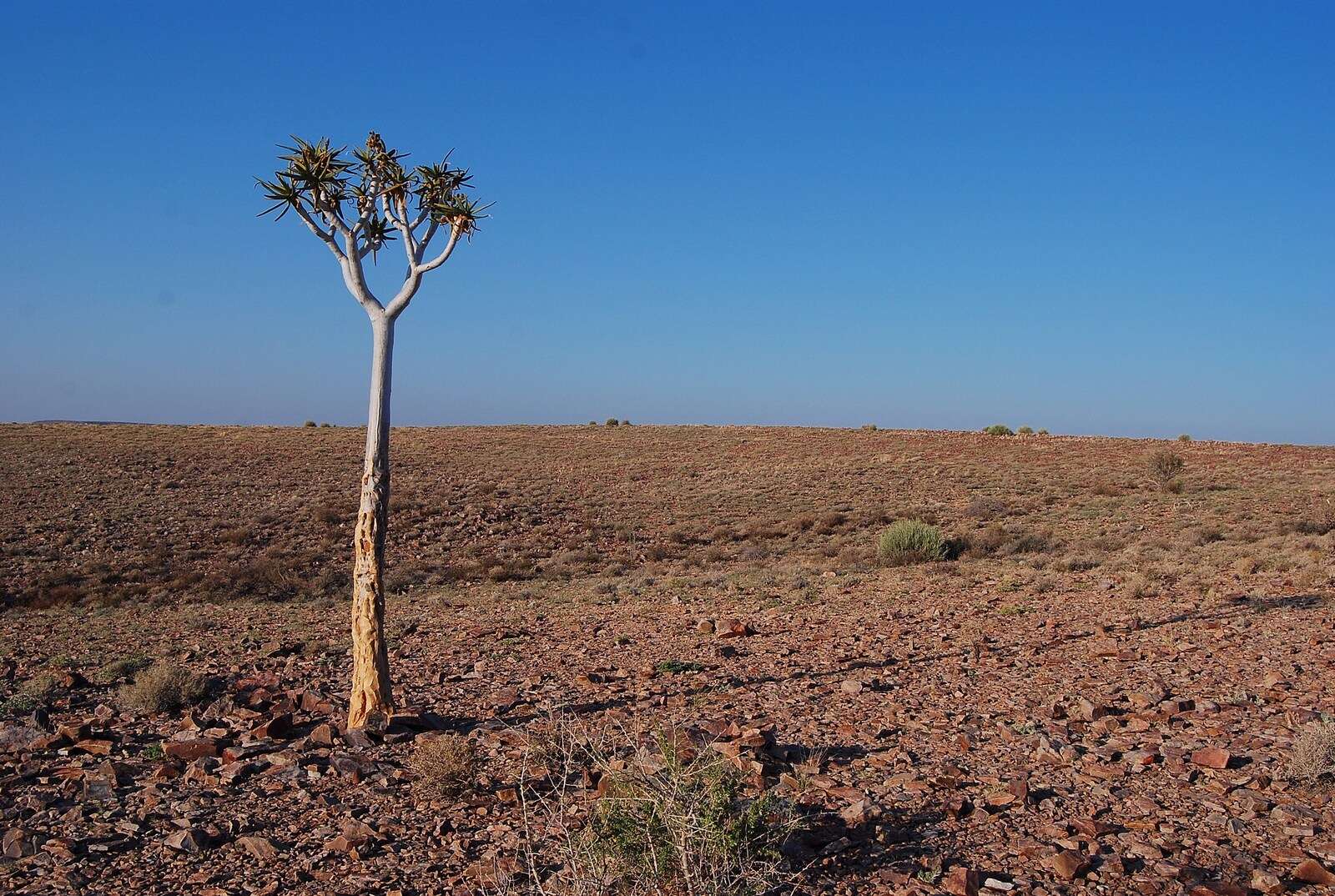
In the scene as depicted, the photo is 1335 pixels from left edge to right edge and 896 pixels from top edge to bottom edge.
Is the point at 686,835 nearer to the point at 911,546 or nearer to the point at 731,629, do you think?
the point at 731,629

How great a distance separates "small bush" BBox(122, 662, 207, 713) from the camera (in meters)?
8.99

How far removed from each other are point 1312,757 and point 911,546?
13233 millimetres

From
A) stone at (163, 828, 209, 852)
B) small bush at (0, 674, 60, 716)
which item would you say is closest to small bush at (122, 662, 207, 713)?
small bush at (0, 674, 60, 716)

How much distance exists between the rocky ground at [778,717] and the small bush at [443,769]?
2.9 inches

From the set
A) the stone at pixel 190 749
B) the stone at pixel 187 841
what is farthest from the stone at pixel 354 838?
the stone at pixel 190 749

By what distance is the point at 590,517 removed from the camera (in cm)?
2672

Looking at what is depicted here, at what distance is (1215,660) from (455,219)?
887 cm

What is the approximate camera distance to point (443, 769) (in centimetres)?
655

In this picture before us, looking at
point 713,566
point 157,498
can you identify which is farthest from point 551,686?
point 157,498

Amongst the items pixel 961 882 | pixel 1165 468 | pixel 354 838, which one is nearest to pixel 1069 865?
pixel 961 882

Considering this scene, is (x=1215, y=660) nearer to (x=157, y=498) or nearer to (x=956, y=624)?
(x=956, y=624)

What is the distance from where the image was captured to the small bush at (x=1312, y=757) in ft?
20.8

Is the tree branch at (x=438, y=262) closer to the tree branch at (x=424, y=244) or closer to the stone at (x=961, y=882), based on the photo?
the tree branch at (x=424, y=244)

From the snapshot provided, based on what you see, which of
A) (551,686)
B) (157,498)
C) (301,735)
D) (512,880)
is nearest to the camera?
(512,880)
